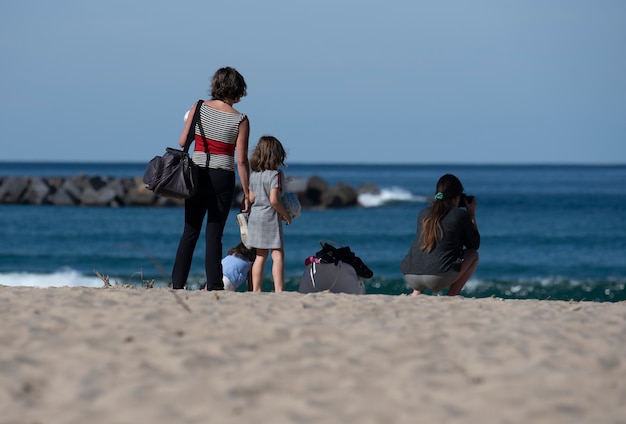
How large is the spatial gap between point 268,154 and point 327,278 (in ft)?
4.31

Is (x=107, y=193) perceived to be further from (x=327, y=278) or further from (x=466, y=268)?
(x=466, y=268)

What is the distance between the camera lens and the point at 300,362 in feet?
16.2

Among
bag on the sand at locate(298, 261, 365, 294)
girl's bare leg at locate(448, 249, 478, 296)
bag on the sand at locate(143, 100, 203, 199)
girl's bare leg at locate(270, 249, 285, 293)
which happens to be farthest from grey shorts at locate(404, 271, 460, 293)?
bag on the sand at locate(143, 100, 203, 199)

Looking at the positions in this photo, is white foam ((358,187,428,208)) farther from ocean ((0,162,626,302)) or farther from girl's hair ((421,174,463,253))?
girl's hair ((421,174,463,253))

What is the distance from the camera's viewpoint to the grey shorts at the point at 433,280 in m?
8.09

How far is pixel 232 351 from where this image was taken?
5.13m

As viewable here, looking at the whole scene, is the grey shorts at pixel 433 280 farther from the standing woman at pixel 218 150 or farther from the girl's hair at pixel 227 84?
the girl's hair at pixel 227 84

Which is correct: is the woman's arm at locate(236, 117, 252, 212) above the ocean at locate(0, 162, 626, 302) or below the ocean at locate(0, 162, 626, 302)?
above

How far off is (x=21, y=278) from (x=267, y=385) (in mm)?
17199

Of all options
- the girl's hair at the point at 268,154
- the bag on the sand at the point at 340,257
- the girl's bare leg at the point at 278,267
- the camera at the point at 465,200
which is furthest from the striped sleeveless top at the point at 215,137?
the camera at the point at 465,200

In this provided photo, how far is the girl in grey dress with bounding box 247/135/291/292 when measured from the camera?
7863mm

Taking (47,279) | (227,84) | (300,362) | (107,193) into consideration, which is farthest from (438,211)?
(107,193)

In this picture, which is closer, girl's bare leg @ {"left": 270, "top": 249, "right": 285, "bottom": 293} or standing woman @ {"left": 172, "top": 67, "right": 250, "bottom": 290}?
standing woman @ {"left": 172, "top": 67, "right": 250, "bottom": 290}

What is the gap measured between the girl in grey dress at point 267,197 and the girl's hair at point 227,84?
74 centimetres
